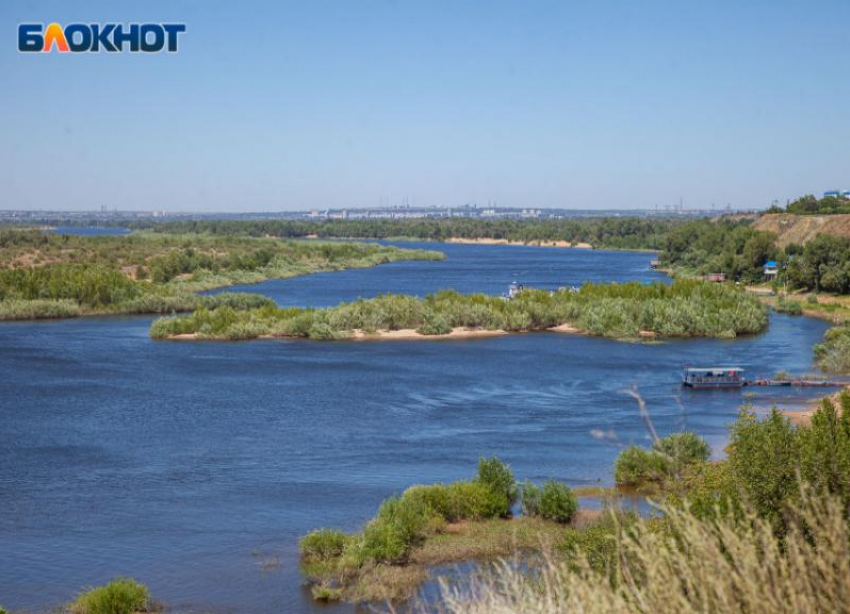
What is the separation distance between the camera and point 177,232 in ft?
523

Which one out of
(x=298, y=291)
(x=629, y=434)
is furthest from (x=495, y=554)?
(x=298, y=291)

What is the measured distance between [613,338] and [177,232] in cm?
12479

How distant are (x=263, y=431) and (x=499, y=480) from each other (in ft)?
31.8

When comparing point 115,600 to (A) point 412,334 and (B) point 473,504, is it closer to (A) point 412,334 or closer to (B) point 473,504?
(B) point 473,504

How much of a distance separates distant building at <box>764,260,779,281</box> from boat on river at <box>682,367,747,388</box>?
3720 cm

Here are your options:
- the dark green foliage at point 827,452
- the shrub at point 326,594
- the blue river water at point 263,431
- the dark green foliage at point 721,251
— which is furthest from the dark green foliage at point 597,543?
the dark green foliage at point 721,251

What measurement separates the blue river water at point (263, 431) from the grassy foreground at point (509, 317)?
1.54 meters

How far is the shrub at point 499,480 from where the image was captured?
Result: 1934 cm

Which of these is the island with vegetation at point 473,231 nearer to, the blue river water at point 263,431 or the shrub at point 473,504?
the blue river water at point 263,431

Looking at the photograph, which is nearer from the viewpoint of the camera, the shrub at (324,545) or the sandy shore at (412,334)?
the shrub at (324,545)

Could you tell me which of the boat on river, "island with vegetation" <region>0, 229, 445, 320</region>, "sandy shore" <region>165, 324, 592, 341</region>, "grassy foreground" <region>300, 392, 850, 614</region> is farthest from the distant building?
"grassy foreground" <region>300, 392, 850, 614</region>

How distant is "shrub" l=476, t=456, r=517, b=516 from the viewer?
1934 cm

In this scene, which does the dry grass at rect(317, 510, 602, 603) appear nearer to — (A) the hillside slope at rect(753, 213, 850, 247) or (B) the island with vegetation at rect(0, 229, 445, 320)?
(B) the island with vegetation at rect(0, 229, 445, 320)

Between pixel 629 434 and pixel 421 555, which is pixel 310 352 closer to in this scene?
pixel 629 434
